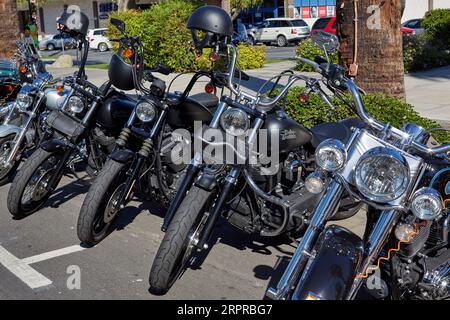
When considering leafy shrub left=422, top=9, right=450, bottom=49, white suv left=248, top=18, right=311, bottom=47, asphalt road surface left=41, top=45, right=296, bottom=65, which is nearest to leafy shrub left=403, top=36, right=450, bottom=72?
leafy shrub left=422, top=9, right=450, bottom=49

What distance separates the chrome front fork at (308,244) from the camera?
329cm

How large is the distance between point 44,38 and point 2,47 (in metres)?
32.4

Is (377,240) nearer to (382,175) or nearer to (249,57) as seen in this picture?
(382,175)

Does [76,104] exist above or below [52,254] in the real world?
above

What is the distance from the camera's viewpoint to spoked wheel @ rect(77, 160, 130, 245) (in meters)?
4.81

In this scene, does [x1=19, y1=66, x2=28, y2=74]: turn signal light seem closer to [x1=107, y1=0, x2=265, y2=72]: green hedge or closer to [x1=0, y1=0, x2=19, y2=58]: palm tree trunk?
[x1=0, y1=0, x2=19, y2=58]: palm tree trunk

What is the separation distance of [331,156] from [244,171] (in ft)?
3.84

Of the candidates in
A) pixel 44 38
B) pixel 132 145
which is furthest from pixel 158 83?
pixel 44 38

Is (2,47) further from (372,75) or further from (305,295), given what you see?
(305,295)

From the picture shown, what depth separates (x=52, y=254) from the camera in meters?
5.15

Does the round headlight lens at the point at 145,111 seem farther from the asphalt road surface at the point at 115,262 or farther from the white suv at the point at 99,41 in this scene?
the white suv at the point at 99,41

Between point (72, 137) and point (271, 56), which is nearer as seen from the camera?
point (72, 137)

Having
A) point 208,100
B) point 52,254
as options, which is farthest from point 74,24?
point 52,254
